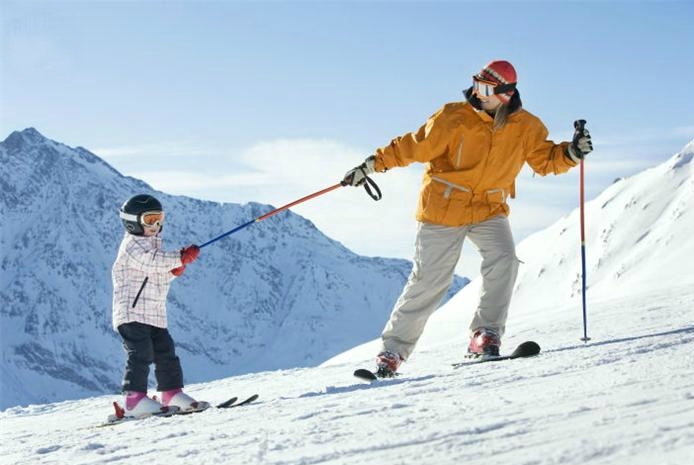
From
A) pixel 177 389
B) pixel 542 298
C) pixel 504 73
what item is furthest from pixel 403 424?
pixel 542 298

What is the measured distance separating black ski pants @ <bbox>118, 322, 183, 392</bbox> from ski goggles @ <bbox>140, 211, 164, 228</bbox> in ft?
1.99

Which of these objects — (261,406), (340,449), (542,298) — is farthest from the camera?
(542,298)

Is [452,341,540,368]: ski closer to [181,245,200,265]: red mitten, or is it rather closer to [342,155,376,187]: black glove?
[342,155,376,187]: black glove

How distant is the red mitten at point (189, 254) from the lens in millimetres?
5566

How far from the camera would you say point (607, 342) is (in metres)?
5.71

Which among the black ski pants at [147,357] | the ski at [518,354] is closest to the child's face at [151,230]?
the black ski pants at [147,357]

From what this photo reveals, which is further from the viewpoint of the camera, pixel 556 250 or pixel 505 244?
pixel 556 250

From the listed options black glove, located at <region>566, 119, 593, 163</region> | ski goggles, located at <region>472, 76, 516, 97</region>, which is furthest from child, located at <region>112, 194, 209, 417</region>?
black glove, located at <region>566, 119, 593, 163</region>

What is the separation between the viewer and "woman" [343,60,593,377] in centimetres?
591

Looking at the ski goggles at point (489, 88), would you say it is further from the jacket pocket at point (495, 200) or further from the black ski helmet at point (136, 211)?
the black ski helmet at point (136, 211)

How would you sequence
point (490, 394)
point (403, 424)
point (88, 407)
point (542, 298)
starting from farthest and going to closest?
point (542, 298) → point (88, 407) → point (490, 394) → point (403, 424)

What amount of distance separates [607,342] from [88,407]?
3.90m

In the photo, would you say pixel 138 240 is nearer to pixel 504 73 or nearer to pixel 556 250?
pixel 504 73

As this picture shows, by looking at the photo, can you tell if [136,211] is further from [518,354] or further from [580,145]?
[580,145]
